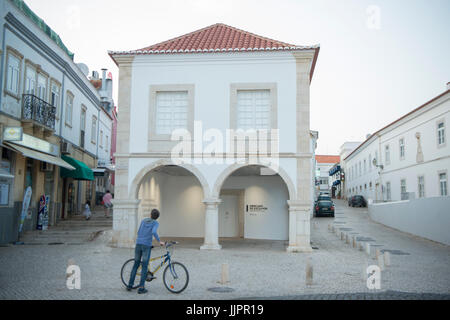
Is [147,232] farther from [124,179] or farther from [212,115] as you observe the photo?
[212,115]

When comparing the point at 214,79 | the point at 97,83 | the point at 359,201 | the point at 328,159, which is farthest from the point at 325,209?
the point at 328,159

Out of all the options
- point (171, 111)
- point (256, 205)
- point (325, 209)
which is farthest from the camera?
point (325, 209)

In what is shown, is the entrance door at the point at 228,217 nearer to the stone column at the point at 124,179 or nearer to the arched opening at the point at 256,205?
the arched opening at the point at 256,205

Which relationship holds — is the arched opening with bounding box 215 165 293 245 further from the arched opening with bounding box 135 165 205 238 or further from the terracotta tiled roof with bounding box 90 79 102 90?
the terracotta tiled roof with bounding box 90 79 102 90

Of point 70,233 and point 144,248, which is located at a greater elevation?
point 144,248

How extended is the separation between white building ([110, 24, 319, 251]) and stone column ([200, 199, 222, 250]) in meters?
0.04

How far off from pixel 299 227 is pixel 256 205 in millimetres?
4789

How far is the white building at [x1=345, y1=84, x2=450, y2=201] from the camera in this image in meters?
24.2

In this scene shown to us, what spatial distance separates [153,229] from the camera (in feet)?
26.9

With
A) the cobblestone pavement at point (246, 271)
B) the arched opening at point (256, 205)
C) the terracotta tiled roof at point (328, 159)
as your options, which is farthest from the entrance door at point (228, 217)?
the terracotta tiled roof at point (328, 159)

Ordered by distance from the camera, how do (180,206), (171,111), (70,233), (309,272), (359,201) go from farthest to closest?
(359,201)
(180,206)
(70,233)
(171,111)
(309,272)

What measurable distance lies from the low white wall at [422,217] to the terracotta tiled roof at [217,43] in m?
8.31

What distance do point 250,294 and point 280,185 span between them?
11.9 meters

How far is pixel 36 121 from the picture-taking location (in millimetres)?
16844
